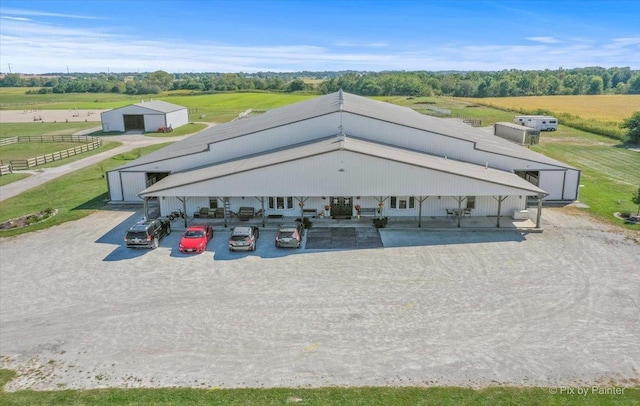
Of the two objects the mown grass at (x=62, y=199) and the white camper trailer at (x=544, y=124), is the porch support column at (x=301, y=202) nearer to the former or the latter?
the mown grass at (x=62, y=199)

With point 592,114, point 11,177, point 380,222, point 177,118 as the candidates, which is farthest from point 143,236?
point 592,114

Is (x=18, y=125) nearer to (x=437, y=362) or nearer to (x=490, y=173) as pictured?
(x=490, y=173)

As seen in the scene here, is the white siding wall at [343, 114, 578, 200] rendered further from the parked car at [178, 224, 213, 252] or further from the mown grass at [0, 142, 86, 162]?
the mown grass at [0, 142, 86, 162]

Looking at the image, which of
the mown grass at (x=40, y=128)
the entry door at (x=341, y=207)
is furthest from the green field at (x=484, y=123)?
the entry door at (x=341, y=207)

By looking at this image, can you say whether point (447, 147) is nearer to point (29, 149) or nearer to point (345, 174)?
point (345, 174)

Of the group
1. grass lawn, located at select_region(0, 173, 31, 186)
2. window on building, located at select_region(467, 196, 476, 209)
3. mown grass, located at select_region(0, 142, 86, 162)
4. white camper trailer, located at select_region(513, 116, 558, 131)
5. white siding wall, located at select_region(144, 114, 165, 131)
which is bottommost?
grass lawn, located at select_region(0, 173, 31, 186)

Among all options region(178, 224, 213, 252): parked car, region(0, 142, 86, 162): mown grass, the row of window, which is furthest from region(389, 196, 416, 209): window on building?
region(0, 142, 86, 162): mown grass
